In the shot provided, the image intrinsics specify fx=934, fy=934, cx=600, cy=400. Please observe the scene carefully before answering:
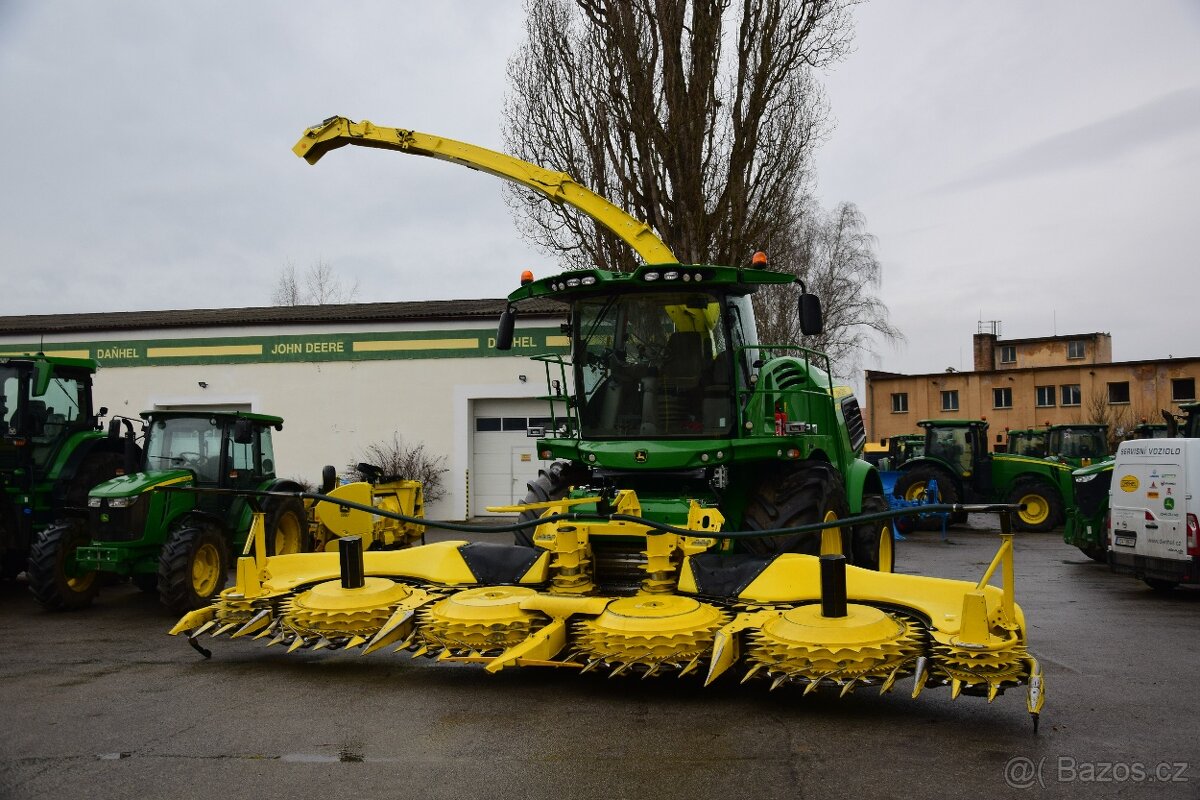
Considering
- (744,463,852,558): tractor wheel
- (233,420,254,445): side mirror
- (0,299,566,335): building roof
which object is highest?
(0,299,566,335): building roof

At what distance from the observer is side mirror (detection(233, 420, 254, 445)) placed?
10.4m

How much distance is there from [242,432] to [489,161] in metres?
4.22

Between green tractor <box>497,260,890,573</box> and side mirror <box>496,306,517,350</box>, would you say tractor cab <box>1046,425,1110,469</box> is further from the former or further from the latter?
side mirror <box>496,306,517,350</box>

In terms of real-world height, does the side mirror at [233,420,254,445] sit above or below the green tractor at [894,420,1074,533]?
above

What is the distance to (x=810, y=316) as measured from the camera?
23.0 ft

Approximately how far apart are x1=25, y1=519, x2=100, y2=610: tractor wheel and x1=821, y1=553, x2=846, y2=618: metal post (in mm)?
7866

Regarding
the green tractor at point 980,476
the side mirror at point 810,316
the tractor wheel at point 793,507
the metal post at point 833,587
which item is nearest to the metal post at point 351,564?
the tractor wheel at point 793,507

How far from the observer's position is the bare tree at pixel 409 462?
21.1 metres

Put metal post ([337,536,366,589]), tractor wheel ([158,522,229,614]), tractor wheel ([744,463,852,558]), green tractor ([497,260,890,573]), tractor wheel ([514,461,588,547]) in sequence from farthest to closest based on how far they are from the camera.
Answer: tractor wheel ([158,522,229,614])
tractor wheel ([514,461,588,547])
green tractor ([497,260,890,573])
tractor wheel ([744,463,852,558])
metal post ([337,536,366,589])

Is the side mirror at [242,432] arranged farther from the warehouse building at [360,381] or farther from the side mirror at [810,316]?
the warehouse building at [360,381]

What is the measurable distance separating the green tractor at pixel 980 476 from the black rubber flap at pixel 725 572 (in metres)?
15.1

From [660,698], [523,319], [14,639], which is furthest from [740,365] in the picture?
[523,319]

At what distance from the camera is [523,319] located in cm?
2122

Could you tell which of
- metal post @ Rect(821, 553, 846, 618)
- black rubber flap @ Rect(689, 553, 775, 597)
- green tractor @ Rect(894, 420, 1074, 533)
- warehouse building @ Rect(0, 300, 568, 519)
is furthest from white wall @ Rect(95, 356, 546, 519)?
metal post @ Rect(821, 553, 846, 618)
